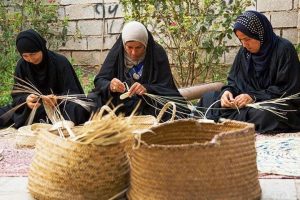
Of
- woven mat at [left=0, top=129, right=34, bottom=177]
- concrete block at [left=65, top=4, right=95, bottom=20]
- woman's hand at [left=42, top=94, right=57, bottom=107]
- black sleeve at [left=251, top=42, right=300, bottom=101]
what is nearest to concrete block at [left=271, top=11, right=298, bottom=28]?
black sleeve at [left=251, top=42, right=300, bottom=101]

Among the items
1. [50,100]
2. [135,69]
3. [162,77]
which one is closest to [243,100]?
[162,77]

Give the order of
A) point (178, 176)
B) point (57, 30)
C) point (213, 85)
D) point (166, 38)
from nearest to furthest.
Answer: point (178, 176) → point (213, 85) → point (166, 38) → point (57, 30)

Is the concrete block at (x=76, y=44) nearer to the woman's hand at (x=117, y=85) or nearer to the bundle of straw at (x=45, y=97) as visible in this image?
the bundle of straw at (x=45, y=97)

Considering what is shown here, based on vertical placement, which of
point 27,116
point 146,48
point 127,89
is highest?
point 146,48

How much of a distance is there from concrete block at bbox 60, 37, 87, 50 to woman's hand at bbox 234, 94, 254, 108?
423 centimetres

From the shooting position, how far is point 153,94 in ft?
17.0

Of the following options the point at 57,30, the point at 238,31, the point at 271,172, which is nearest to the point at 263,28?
the point at 238,31

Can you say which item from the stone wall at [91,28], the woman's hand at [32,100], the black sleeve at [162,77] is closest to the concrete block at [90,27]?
the stone wall at [91,28]

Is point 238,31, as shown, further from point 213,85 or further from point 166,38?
point 166,38

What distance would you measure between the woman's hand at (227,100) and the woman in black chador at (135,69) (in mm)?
496

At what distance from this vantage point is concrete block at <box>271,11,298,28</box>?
289 inches

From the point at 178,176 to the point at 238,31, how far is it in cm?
258

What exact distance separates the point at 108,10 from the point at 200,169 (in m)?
6.11

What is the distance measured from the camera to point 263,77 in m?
5.20
